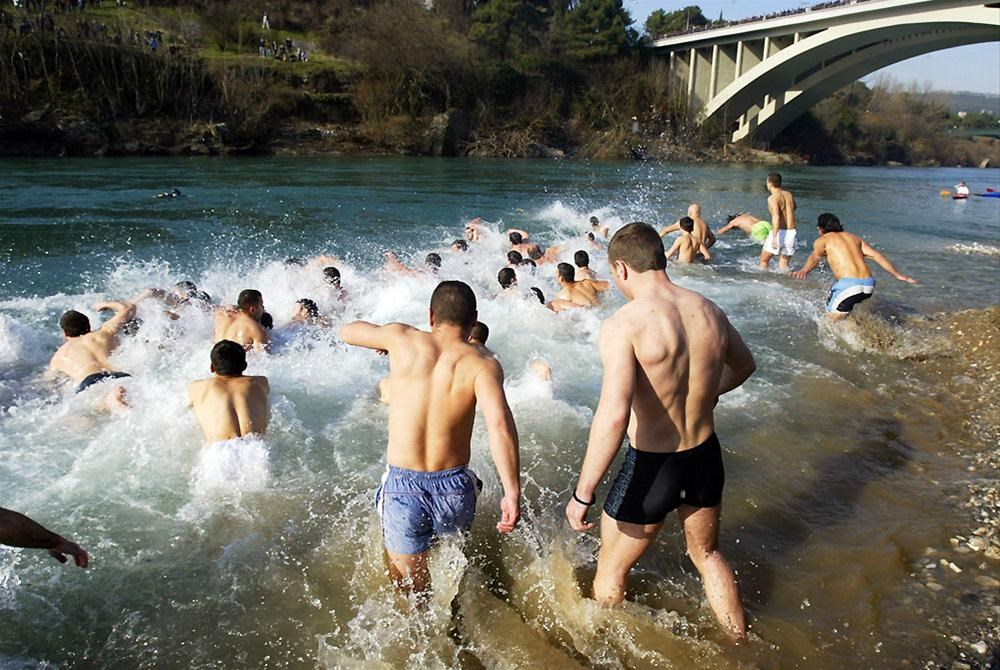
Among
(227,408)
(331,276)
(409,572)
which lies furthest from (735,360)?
(331,276)

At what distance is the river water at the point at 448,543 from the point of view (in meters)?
3.33

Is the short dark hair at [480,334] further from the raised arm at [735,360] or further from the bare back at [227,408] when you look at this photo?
the raised arm at [735,360]

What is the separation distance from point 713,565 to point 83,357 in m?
5.94

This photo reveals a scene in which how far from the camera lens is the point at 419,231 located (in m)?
16.2

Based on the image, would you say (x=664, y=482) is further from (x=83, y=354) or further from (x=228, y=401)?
(x=83, y=354)

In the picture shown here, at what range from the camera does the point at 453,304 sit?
3125mm

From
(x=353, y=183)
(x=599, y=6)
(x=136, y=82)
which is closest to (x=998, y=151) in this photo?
(x=599, y=6)

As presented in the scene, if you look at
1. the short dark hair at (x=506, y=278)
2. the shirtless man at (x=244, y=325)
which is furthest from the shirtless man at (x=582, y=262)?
the shirtless man at (x=244, y=325)

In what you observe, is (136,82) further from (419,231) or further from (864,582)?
(864,582)

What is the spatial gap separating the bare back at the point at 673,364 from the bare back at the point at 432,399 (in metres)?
0.73

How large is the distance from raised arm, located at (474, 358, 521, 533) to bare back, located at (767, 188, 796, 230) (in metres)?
9.53

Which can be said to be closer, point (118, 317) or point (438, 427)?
point (438, 427)

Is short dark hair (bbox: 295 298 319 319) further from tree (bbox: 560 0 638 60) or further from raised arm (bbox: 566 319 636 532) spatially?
tree (bbox: 560 0 638 60)

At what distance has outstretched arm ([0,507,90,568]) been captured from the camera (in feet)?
8.25
